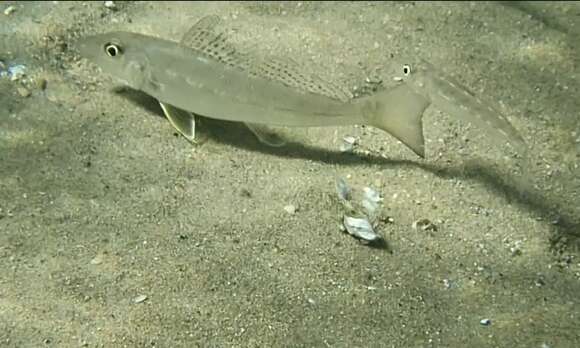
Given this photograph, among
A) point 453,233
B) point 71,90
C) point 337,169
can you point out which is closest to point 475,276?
point 453,233

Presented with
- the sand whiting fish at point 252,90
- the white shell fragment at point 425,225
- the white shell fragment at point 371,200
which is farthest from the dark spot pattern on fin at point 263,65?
the white shell fragment at point 425,225

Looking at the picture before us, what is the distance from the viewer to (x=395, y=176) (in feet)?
10.7

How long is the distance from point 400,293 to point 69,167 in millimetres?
1834

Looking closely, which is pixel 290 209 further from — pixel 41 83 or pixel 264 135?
pixel 41 83

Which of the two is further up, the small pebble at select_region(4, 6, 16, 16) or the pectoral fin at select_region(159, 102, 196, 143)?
the small pebble at select_region(4, 6, 16, 16)

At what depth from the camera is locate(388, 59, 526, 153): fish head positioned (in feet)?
9.84

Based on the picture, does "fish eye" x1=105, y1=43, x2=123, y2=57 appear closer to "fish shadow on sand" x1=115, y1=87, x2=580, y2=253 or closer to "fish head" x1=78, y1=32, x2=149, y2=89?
"fish head" x1=78, y1=32, x2=149, y2=89

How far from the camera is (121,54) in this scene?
11.1 ft

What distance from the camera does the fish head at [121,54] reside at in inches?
132

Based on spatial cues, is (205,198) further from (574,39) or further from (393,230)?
(574,39)

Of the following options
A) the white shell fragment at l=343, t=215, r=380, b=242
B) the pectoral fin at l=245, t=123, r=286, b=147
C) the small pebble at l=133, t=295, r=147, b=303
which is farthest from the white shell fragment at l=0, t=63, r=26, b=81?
the white shell fragment at l=343, t=215, r=380, b=242

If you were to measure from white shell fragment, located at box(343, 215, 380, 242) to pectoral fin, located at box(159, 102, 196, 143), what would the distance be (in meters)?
1.12

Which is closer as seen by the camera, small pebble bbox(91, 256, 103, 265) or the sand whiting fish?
small pebble bbox(91, 256, 103, 265)

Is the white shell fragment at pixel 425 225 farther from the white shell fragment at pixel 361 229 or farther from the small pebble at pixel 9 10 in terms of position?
the small pebble at pixel 9 10
